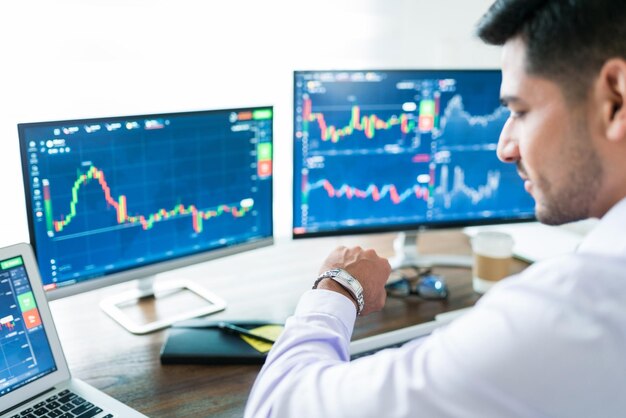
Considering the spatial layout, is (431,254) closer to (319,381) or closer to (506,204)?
(506,204)

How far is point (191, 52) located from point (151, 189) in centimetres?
56

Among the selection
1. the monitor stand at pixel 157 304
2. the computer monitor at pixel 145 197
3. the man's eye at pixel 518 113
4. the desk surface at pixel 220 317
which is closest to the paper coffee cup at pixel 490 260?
the desk surface at pixel 220 317

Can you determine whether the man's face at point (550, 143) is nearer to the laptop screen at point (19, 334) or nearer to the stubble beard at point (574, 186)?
the stubble beard at point (574, 186)

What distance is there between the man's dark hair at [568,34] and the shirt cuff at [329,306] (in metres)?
0.45

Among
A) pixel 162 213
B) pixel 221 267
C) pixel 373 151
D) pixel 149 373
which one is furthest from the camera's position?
pixel 221 267

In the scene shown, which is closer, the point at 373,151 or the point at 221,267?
the point at 373,151

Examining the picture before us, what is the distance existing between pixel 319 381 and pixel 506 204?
1.05 m

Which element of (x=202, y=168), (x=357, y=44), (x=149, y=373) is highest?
(x=357, y=44)

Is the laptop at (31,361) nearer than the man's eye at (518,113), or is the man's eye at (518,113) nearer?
the man's eye at (518,113)

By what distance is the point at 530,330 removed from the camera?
80 centimetres

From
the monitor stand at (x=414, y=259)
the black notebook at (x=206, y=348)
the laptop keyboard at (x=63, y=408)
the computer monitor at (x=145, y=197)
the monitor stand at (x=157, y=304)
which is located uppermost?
the computer monitor at (x=145, y=197)

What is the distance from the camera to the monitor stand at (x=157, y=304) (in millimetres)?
1499

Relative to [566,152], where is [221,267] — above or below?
below

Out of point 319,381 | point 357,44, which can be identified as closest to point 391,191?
point 357,44
